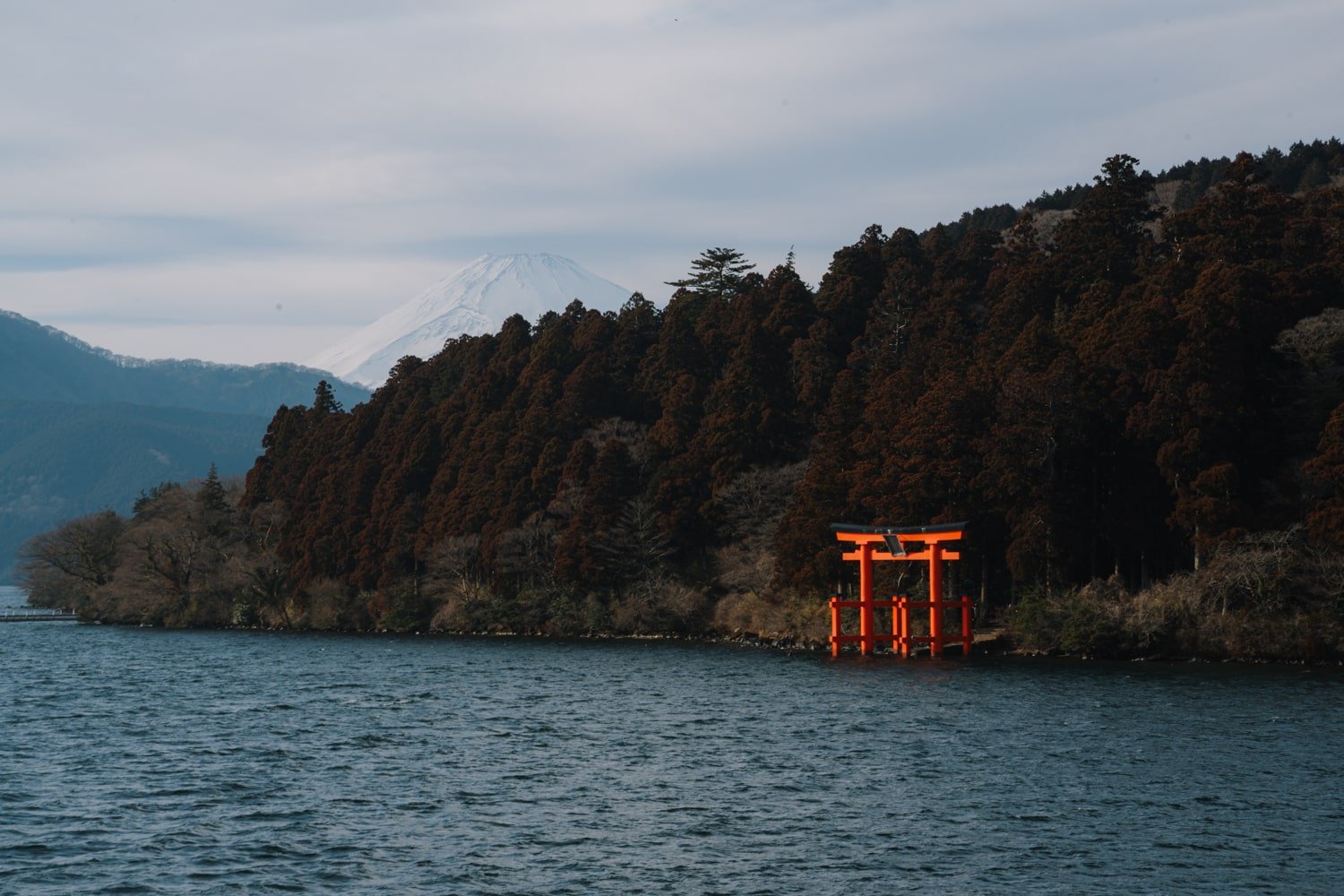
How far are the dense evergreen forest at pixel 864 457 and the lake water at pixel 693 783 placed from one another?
8.47 metres

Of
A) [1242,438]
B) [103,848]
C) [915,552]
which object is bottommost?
[103,848]

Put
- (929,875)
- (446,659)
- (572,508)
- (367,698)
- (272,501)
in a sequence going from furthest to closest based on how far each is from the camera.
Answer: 1. (272,501)
2. (572,508)
3. (446,659)
4. (367,698)
5. (929,875)

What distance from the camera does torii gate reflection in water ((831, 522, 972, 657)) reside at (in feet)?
178

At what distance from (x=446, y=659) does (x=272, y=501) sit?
4535 cm

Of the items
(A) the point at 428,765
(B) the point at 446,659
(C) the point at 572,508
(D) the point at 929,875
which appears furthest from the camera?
(C) the point at 572,508

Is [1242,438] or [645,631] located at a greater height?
[1242,438]

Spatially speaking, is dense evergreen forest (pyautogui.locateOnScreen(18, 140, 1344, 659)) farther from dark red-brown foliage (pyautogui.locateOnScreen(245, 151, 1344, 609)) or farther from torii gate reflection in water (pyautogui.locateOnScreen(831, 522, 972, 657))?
torii gate reflection in water (pyautogui.locateOnScreen(831, 522, 972, 657))

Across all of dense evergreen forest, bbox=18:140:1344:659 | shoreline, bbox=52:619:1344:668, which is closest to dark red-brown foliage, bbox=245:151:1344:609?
dense evergreen forest, bbox=18:140:1344:659

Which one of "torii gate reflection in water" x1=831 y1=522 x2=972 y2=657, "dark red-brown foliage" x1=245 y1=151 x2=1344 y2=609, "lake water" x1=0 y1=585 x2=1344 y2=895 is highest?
"dark red-brown foliage" x1=245 y1=151 x2=1344 y2=609

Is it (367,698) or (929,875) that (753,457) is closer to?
(367,698)

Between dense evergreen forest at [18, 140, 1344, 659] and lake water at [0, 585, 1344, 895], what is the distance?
8474mm

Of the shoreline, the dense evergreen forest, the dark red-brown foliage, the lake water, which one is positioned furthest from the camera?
the dark red-brown foliage

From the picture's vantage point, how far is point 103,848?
23438mm

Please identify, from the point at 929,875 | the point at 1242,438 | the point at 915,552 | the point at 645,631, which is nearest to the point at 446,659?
the point at 645,631
